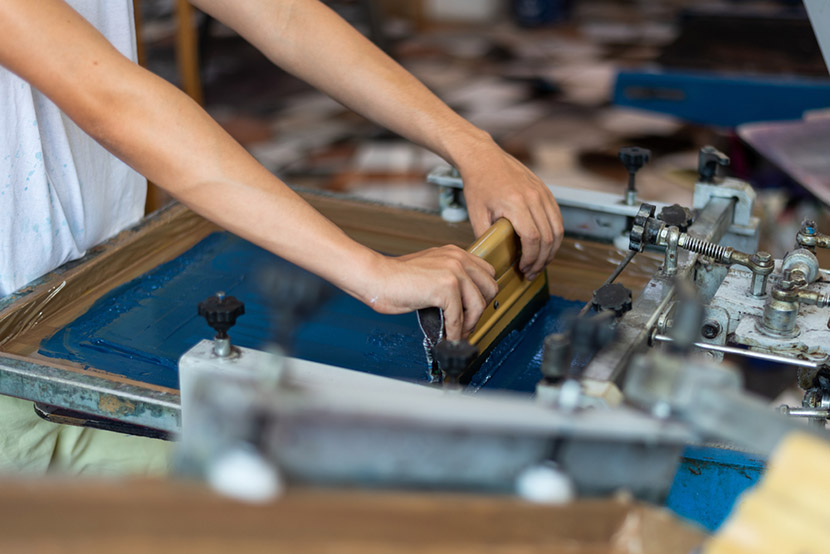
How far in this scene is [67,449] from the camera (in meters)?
1.22

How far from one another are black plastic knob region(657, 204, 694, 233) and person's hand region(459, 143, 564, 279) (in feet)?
0.54

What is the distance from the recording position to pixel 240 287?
132cm

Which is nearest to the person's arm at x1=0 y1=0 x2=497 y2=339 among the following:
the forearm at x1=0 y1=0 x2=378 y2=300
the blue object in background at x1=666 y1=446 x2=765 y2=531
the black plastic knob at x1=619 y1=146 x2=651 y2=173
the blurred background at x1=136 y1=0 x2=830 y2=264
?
the forearm at x1=0 y1=0 x2=378 y2=300

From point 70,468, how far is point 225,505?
821 millimetres

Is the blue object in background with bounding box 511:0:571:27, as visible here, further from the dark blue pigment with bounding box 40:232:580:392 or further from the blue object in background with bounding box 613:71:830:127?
the dark blue pigment with bounding box 40:232:580:392

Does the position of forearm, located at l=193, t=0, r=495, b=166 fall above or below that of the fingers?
above

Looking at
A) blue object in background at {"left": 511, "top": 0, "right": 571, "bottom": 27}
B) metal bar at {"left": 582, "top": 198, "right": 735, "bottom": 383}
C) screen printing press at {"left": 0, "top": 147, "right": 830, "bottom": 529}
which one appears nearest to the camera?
screen printing press at {"left": 0, "top": 147, "right": 830, "bottom": 529}

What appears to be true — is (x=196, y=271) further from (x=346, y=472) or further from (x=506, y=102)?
(x=506, y=102)

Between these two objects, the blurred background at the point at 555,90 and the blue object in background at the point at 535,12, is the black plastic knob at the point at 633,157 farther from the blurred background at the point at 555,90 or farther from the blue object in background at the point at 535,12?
the blue object in background at the point at 535,12

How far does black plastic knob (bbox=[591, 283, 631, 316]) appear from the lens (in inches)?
35.8

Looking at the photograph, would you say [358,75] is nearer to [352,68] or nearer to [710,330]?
[352,68]

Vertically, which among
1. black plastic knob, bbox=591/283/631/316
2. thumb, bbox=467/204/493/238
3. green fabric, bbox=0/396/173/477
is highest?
thumb, bbox=467/204/493/238

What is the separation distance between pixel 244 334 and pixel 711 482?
653 mm

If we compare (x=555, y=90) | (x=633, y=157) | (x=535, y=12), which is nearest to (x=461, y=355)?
(x=633, y=157)
